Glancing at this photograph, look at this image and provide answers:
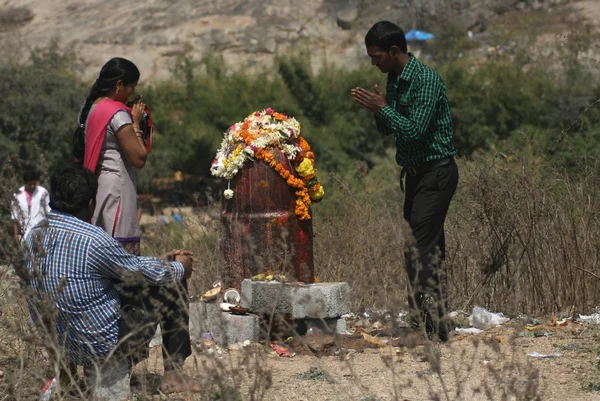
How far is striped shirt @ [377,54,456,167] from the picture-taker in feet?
19.2

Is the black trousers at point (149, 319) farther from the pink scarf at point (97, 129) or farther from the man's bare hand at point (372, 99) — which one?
the man's bare hand at point (372, 99)

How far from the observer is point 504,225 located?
735 centimetres

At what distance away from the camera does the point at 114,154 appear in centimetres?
553

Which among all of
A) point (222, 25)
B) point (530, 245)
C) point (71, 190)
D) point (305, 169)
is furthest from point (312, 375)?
point (222, 25)

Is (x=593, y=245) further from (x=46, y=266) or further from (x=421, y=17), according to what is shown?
(x=421, y=17)

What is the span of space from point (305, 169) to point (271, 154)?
0.26 m

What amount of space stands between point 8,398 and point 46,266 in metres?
0.67

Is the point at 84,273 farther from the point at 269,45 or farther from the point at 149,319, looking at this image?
the point at 269,45

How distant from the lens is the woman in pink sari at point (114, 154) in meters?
5.46

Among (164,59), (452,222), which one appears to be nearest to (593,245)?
(452,222)

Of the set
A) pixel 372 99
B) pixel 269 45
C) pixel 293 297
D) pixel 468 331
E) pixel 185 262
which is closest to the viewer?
pixel 185 262

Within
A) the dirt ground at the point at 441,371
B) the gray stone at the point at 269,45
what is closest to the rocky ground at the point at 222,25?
the gray stone at the point at 269,45

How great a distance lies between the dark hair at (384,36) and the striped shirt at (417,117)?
0.56ft

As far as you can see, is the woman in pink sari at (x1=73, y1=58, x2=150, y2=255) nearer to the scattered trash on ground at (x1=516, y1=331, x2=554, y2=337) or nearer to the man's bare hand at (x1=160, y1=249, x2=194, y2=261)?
the man's bare hand at (x1=160, y1=249, x2=194, y2=261)
